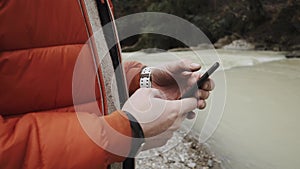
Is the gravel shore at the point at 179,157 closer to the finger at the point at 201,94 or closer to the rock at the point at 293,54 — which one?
the finger at the point at 201,94

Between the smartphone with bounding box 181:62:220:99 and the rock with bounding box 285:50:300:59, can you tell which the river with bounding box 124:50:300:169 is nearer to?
the smartphone with bounding box 181:62:220:99

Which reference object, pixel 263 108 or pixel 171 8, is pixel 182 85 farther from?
pixel 171 8

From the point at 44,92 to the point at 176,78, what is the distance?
0.34m

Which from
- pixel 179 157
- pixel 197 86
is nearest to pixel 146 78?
pixel 197 86

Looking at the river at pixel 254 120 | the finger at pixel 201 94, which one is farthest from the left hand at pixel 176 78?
the river at pixel 254 120

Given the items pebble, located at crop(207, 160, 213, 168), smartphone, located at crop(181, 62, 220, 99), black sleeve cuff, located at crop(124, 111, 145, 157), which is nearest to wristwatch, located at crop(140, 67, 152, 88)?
smartphone, located at crop(181, 62, 220, 99)

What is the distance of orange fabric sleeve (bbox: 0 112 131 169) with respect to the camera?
1.63 feet

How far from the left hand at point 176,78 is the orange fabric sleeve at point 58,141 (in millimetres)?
235

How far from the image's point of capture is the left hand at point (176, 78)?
0.76 metres

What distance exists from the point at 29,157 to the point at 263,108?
283 centimetres

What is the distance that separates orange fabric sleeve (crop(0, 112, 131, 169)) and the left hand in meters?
0.23

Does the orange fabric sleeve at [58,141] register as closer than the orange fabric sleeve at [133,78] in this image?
Yes

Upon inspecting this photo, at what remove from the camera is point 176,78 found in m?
0.80

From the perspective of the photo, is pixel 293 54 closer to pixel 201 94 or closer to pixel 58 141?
pixel 201 94
